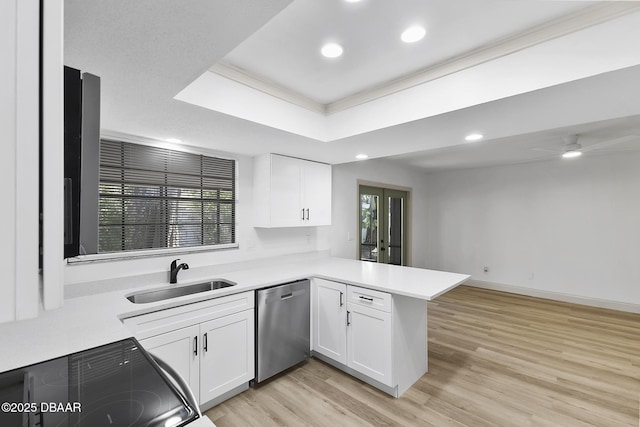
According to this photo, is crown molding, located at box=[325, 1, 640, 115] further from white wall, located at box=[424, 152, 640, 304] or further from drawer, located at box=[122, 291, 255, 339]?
white wall, located at box=[424, 152, 640, 304]

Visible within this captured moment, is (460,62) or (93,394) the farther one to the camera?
(460,62)

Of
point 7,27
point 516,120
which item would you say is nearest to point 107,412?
point 7,27

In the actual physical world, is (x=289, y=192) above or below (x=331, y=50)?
below

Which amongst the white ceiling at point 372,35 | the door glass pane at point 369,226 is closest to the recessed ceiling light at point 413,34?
the white ceiling at point 372,35

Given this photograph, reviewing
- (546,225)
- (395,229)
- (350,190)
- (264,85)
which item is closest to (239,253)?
(264,85)

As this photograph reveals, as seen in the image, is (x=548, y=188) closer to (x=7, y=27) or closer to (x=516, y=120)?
(x=516, y=120)

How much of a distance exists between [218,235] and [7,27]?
2.78 metres

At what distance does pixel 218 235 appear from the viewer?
298 cm

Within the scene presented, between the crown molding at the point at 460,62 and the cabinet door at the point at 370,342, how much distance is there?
180cm

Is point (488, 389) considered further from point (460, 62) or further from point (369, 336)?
point (460, 62)

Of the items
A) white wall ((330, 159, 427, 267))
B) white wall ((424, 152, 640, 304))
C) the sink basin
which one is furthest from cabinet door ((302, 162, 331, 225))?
white wall ((424, 152, 640, 304))

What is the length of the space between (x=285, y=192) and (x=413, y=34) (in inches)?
77.6

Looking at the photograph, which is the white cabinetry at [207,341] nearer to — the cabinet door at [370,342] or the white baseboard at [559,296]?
the cabinet door at [370,342]

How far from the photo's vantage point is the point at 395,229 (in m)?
5.57
